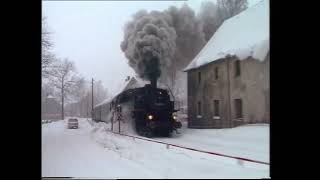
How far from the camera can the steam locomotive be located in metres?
9.77

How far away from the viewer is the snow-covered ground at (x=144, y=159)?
6.11 meters

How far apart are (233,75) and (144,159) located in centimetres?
322

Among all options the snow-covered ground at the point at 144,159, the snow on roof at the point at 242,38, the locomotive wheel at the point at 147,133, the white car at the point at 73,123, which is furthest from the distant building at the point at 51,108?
the snow on roof at the point at 242,38

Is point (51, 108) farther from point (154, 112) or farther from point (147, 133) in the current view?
point (154, 112)

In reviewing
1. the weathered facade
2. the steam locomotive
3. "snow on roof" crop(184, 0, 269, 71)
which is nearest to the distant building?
the steam locomotive

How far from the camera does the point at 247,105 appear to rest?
30.1ft

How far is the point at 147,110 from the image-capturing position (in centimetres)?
1112

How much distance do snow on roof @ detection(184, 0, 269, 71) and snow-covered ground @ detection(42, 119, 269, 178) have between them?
1.78 metres

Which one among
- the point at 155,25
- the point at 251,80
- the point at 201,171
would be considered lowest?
the point at 201,171
